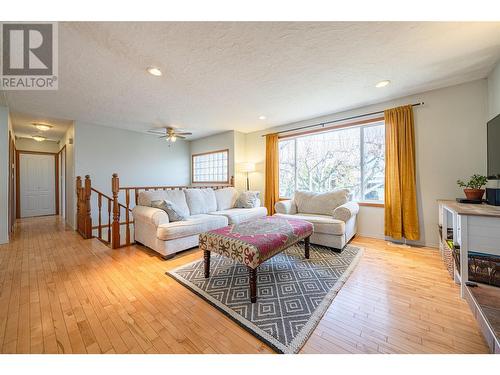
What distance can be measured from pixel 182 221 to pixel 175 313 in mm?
1439

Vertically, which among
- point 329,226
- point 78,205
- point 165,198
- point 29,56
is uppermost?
point 29,56

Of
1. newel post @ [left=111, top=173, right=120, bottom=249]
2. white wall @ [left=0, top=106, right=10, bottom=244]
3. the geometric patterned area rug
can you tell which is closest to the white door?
white wall @ [left=0, top=106, right=10, bottom=244]

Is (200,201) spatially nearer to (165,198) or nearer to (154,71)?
(165,198)

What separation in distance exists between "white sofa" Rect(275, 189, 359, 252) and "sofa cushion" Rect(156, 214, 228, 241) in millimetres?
1116

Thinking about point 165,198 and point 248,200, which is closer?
point 165,198

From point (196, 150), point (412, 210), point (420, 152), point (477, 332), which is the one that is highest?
point (196, 150)

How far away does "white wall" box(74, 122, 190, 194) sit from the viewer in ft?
13.7

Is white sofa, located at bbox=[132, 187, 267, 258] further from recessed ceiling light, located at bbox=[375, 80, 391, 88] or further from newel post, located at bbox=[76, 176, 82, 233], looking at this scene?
recessed ceiling light, located at bbox=[375, 80, 391, 88]

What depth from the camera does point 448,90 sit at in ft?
8.81

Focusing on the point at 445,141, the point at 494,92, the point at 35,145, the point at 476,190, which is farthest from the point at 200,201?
the point at 35,145

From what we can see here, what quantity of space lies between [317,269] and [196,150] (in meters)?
5.01

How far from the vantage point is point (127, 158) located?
485cm

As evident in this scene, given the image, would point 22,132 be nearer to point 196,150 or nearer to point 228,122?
point 196,150

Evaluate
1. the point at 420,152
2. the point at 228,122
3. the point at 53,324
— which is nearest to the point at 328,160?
the point at 420,152
